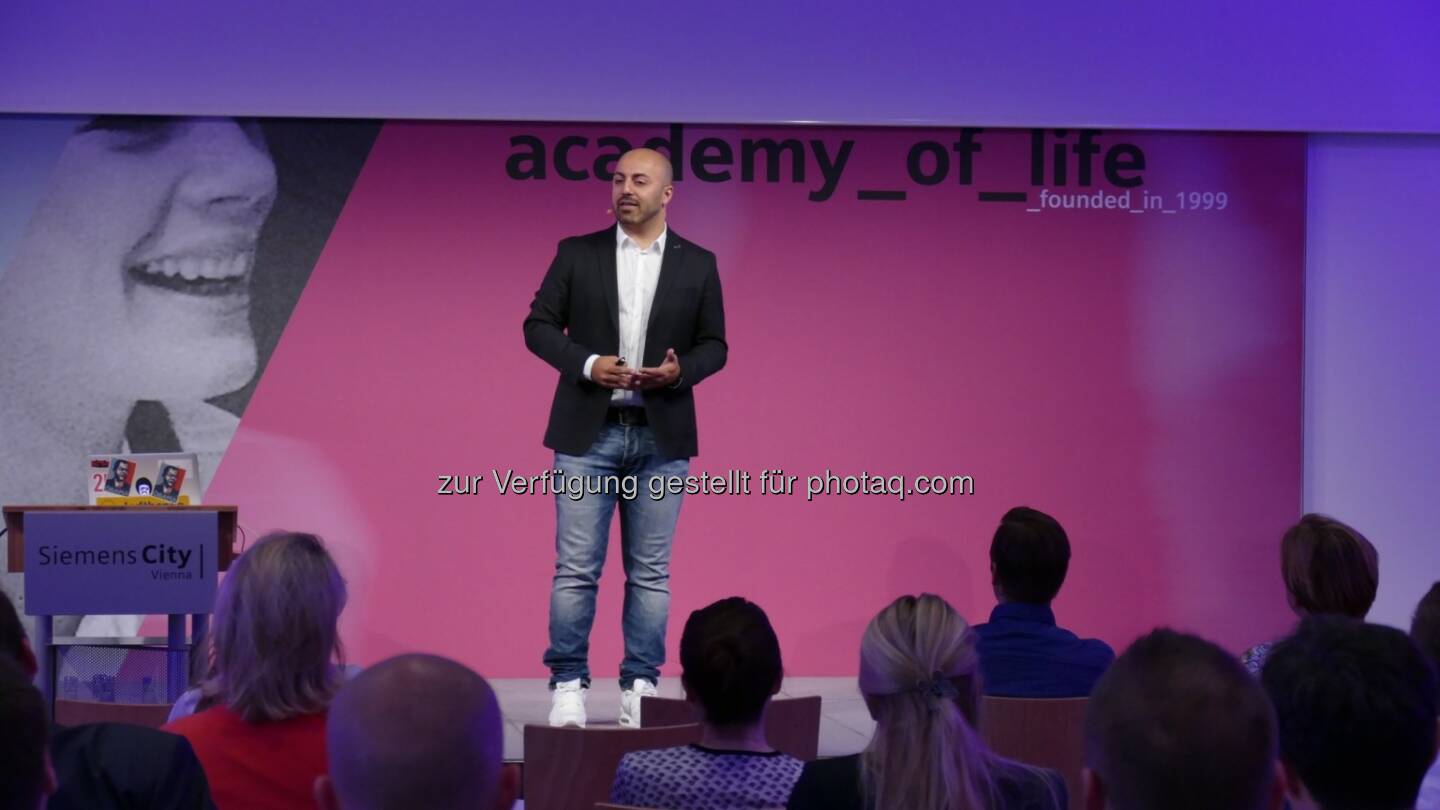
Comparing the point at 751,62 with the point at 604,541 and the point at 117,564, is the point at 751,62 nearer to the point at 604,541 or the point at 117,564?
the point at 604,541

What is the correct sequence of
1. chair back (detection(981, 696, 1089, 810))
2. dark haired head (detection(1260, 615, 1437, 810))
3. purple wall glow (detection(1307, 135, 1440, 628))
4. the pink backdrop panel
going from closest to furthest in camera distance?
1. dark haired head (detection(1260, 615, 1437, 810))
2. chair back (detection(981, 696, 1089, 810))
3. the pink backdrop panel
4. purple wall glow (detection(1307, 135, 1440, 628))

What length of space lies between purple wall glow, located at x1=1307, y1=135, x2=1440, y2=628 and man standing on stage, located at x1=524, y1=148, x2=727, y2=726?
284cm

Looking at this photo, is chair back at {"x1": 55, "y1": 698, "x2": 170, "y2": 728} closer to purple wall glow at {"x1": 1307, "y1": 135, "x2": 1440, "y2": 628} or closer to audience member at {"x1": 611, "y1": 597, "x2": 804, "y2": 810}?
audience member at {"x1": 611, "y1": 597, "x2": 804, "y2": 810}

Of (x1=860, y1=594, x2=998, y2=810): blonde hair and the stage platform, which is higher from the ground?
(x1=860, y1=594, x2=998, y2=810): blonde hair

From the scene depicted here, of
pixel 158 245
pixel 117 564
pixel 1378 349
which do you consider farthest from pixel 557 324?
pixel 1378 349

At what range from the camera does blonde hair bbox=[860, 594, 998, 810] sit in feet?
6.60

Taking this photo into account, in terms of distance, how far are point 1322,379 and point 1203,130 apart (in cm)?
108

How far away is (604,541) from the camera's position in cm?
421

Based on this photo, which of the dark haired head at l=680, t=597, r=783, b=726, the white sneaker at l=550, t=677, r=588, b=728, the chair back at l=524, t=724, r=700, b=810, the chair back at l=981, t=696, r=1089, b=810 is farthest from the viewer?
the white sneaker at l=550, t=677, r=588, b=728

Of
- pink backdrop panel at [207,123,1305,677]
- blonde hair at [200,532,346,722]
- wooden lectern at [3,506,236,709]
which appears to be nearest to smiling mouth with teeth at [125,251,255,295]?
pink backdrop panel at [207,123,1305,677]

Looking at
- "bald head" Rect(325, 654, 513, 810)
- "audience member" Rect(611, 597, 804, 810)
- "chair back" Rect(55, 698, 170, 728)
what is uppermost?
"bald head" Rect(325, 654, 513, 810)

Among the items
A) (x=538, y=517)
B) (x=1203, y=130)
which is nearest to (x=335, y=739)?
(x=538, y=517)

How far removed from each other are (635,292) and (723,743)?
7.00ft

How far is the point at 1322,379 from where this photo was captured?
19.3 ft
